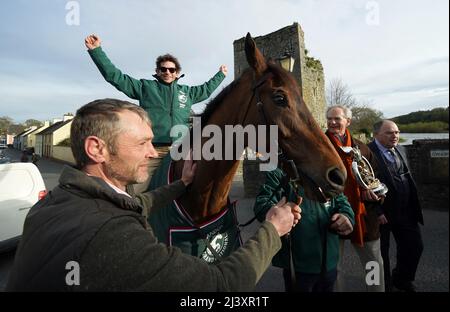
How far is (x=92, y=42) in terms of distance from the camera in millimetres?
2908

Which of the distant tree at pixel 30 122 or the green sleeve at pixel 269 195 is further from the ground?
the distant tree at pixel 30 122

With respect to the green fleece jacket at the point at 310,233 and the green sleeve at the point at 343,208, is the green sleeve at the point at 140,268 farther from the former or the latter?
the green sleeve at the point at 343,208

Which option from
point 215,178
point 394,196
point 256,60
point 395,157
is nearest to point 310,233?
point 215,178

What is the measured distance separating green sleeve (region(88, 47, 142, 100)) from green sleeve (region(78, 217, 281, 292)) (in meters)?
2.40

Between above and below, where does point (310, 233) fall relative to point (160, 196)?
below

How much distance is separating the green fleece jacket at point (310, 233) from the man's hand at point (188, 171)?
0.67m

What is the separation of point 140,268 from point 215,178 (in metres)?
1.28

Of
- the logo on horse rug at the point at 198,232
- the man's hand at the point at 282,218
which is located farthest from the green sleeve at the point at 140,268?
the logo on horse rug at the point at 198,232

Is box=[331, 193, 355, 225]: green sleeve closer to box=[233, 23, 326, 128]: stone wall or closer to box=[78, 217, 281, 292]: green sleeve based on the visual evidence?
box=[78, 217, 281, 292]: green sleeve

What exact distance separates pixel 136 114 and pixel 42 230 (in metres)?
0.66

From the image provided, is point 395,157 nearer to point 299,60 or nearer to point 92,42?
point 92,42

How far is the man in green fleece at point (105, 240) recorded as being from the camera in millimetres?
899

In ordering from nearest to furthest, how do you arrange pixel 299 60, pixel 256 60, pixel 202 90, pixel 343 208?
pixel 256 60, pixel 343 208, pixel 202 90, pixel 299 60

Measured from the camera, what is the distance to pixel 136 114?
1.33m
